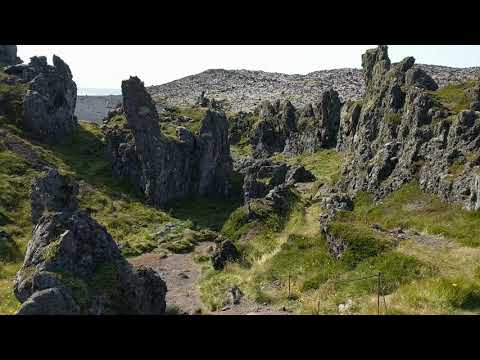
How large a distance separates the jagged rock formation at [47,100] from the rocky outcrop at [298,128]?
132 feet

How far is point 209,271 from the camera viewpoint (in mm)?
35062

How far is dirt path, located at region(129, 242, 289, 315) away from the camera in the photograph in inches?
919

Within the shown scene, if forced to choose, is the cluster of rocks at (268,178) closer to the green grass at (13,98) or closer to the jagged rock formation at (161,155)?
the jagged rock formation at (161,155)

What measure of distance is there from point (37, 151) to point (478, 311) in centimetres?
6129

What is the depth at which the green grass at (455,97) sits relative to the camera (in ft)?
136

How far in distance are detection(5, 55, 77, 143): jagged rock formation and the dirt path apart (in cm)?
3973

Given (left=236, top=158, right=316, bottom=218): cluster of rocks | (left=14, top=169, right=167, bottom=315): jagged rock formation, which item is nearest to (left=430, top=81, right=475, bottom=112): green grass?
(left=236, top=158, right=316, bottom=218): cluster of rocks

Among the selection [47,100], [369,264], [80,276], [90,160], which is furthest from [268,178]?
[80,276]

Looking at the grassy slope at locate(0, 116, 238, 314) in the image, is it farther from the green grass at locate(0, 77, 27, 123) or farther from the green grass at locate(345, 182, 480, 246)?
the green grass at locate(345, 182, 480, 246)

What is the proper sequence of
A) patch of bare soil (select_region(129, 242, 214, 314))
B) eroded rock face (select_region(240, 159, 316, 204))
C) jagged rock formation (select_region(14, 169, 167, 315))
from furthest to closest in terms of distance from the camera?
eroded rock face (select_region(240, 159, 316, 204)) → patch of bare soil (select_region(129, 242, 214, 314)) → jagged rock formation (select_region(14, 169, 167, 315))

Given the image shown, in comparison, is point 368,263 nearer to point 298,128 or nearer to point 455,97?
point 455,97

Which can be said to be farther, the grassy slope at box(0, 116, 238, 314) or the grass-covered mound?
the grassy slope at box(0, 116, 238, 314)
